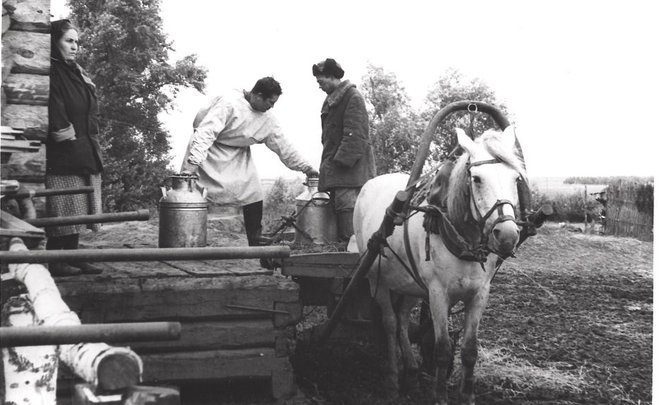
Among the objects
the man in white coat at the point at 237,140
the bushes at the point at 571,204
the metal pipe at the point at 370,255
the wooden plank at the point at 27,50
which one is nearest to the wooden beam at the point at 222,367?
the metal pipe at the point at 370,255

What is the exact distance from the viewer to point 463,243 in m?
3.60

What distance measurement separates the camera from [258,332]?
13.2ft

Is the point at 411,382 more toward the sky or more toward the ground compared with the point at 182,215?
more toward the ground

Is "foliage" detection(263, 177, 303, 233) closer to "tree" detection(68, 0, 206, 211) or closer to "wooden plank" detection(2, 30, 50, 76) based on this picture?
"tree" detection(68, 0, 206, 211)

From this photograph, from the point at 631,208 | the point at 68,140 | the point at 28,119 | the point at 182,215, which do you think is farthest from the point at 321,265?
the point at 631,208

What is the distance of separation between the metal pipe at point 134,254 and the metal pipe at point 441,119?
63.6 inches

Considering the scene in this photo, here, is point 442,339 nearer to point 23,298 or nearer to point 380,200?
point 380,200

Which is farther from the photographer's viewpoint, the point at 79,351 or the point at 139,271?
the point at 139,271

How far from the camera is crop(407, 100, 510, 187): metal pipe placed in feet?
12.1

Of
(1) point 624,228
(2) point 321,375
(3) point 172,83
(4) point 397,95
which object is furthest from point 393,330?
(4) point 397,95

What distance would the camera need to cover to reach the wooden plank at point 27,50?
155 inches

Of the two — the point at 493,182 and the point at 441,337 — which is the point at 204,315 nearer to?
the point at 441,337

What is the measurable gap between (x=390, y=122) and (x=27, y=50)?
1243 cm

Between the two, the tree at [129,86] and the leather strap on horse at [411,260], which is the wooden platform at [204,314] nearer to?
the leather strap on horse at [411,260]
